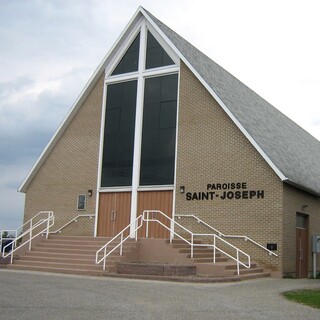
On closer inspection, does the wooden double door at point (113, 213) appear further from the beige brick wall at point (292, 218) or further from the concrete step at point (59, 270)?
the beige brick wall at point (292, 218)

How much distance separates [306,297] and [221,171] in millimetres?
8956

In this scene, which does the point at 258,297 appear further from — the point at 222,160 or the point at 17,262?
the point at 17,262

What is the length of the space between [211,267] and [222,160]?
5.47m

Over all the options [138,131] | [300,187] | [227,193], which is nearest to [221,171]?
[227,193]

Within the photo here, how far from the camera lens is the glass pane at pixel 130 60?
80.1ft

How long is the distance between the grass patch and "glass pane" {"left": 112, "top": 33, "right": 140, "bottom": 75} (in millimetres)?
13517

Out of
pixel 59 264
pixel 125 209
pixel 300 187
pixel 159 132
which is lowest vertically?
pixel 59 264

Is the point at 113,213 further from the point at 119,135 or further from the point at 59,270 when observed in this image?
the point at 59,270

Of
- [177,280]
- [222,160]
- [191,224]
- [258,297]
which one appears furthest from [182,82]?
[258,297]

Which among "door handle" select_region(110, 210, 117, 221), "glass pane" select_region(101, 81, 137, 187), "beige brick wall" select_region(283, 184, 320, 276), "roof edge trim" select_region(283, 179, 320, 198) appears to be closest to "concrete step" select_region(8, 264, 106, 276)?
"door handle" select_region(110, 210, 117, 221)

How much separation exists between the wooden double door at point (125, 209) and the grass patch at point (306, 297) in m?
8.64

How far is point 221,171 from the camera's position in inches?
846

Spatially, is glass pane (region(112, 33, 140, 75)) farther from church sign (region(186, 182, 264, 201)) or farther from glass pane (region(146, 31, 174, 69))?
church sign (region(186, 182, 264, 201))

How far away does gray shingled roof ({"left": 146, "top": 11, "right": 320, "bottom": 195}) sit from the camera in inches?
845
